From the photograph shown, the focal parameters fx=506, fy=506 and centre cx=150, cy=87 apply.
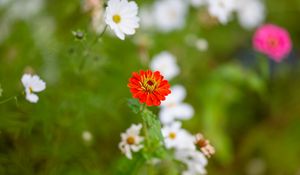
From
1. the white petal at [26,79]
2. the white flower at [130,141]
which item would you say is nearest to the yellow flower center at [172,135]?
the white flower at [130,141]

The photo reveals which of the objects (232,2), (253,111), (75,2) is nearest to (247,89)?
(253,111)

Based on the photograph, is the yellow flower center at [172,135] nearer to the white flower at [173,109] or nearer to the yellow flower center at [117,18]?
the white flower at [173,109]

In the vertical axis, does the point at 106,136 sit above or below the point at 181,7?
below

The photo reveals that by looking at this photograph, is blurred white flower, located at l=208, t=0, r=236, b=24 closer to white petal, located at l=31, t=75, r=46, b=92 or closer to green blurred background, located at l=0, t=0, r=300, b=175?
green blurred background, located at l=0, t=0, r=300, b=175

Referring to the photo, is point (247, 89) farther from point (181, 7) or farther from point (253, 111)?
point (181, 7)

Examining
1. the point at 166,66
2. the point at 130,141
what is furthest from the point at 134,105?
the point at 166,66

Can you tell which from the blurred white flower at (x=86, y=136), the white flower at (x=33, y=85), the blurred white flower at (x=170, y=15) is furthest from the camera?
the blurred white flower at (x=170, y=15)

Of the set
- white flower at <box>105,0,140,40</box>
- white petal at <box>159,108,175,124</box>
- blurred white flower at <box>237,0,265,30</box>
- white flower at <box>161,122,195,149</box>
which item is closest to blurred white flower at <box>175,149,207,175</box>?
white flower at <box>161,122,195,149</box>
